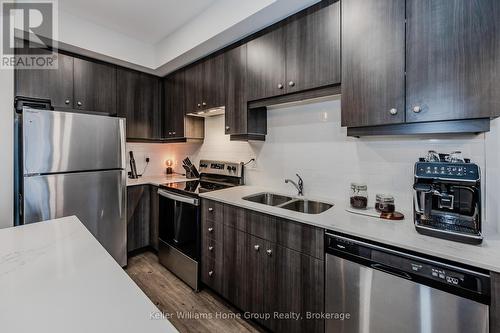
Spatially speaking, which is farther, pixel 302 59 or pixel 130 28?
pixel 130 28

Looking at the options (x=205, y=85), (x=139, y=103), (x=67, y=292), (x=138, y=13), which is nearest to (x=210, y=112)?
(x=205, y=85)

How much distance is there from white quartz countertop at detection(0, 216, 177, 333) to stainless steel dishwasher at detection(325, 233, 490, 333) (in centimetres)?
101

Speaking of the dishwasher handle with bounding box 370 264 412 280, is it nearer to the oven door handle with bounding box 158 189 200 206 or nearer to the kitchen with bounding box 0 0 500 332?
the kitchen with bounding box 0 0 500 332

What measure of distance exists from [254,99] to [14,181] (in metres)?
2.17

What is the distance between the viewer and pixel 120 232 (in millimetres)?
2516

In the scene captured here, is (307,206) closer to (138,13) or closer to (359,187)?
(359,187)

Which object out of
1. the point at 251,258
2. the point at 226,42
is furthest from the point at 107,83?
the point at 251,258

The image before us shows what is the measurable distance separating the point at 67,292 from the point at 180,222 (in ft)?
5.50

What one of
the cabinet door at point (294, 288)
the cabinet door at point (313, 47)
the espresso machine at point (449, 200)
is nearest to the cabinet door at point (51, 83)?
the cabinet door at point (313, 47)

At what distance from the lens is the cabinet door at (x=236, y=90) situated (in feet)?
7.13

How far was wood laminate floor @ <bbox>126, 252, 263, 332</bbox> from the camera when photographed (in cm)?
180

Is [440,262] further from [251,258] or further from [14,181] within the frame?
[14,181]

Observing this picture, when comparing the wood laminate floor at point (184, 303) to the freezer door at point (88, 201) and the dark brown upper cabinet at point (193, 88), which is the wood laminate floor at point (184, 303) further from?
the dark brown upper cabinet at point (193, 88)

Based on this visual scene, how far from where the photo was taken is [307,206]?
2.04 m
